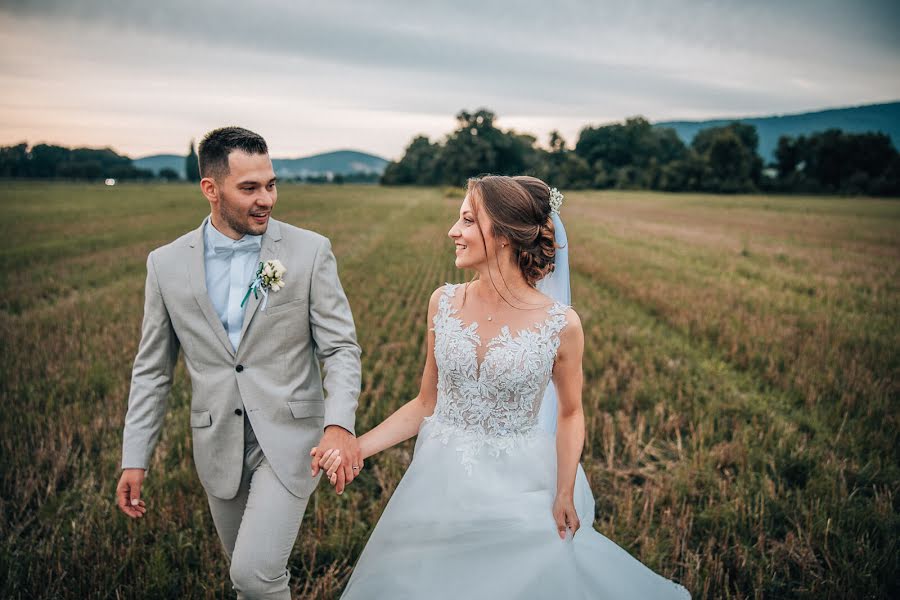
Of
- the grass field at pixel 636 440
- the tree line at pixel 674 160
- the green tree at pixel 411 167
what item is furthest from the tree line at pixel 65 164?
the grass field at pixel 636 440

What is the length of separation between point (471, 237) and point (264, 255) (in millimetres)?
1015

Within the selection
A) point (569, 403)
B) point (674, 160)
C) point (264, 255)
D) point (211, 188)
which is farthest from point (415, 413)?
point (674, 160)

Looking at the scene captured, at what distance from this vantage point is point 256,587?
8.04ft

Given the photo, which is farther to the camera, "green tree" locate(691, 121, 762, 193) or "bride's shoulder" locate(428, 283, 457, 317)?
"green tree" locate(691, 121, 762, 193)

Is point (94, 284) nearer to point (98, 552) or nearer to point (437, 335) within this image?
point (98, 552)

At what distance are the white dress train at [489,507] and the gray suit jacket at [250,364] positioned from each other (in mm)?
464

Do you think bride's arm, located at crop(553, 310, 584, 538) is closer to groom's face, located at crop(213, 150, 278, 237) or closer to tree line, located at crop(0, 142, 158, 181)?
groom's face, located at crop(213, 150, 278, 237)

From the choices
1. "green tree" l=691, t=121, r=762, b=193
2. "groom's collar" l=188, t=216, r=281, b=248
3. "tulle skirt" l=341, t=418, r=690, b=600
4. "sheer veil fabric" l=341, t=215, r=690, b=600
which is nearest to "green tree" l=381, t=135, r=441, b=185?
"green tree" l=691, t=121, r=762, b=193

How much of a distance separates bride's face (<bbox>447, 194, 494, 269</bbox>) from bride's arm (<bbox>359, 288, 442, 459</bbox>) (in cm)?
30

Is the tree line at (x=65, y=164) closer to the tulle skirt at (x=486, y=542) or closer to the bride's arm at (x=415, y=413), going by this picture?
the bride's arm at (x=415, y=413)

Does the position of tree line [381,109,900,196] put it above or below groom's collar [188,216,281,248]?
above

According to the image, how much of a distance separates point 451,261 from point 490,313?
49.5 feet

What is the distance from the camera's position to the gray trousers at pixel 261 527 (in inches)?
96.3

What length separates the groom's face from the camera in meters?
2.61
